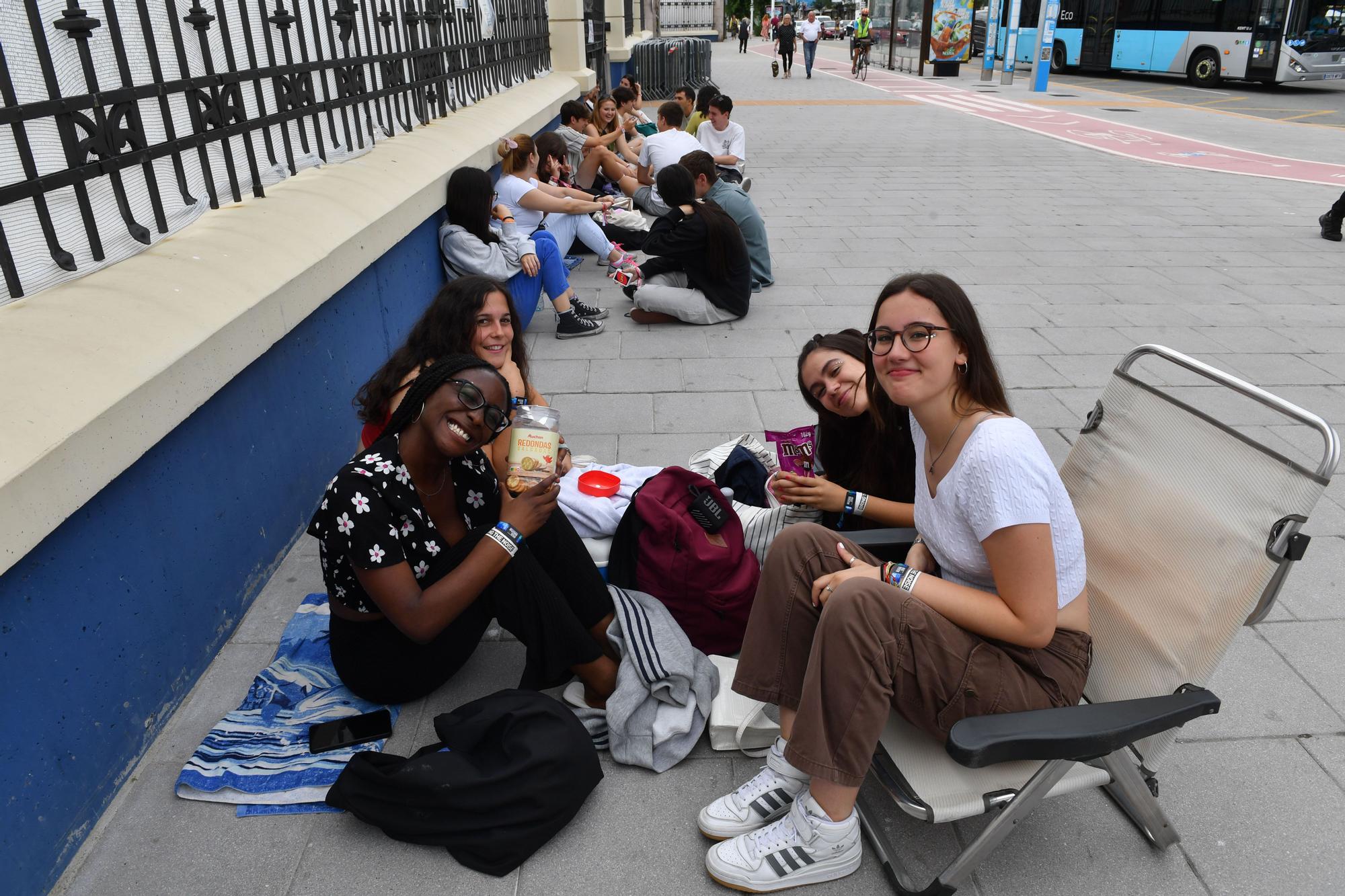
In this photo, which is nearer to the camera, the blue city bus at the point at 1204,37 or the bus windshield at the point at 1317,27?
the bus windshield at the point at 1317,27

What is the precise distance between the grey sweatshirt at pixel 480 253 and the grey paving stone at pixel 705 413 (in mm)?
1405

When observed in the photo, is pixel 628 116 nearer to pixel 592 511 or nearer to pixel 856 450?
pixel 592 511

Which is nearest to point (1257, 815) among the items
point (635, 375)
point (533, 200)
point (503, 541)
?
point (503, 541)

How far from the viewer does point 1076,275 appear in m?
7.21

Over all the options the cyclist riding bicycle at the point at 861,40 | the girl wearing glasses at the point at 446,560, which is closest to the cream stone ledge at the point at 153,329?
the girl wearing glasses at the point at 446,560

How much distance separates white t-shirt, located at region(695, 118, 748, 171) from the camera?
974 centimetres

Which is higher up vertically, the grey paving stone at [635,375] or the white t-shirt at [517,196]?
the white t-shirt at [517,196]

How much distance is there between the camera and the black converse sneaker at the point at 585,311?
20.7ft

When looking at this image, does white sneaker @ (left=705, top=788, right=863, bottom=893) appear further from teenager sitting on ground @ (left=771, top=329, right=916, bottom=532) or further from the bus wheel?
the bus wheel

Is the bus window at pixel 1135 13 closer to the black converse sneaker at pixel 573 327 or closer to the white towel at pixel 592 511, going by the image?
the black converse sneaker at pixel 573 327

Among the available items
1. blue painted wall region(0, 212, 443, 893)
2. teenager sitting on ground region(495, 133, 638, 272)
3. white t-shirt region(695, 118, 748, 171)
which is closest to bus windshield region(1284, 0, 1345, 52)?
white t-shirt region(695, 118, 748, 171)

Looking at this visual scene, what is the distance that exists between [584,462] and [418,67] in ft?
11.3

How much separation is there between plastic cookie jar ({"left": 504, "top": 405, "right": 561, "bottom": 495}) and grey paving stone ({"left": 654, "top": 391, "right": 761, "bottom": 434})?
2151mm

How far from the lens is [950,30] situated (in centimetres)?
2684
